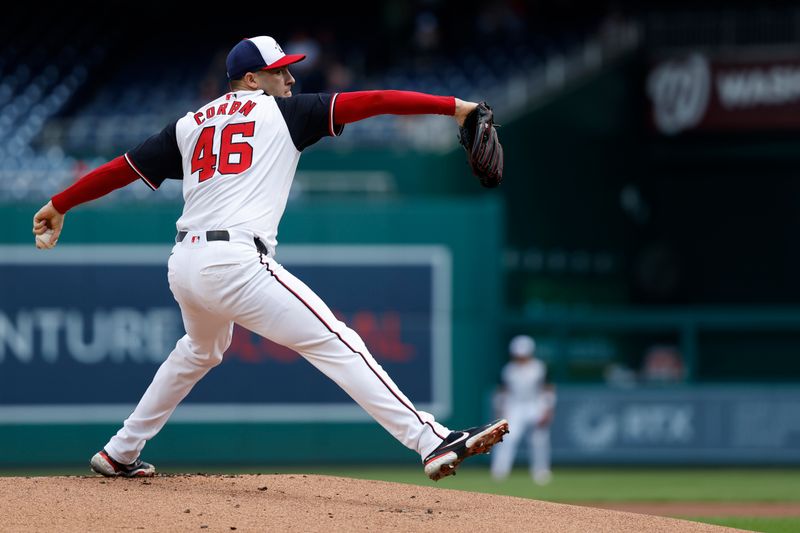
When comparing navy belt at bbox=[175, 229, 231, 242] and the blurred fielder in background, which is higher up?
navy belt at bbox=[175, 229, 231, 242]

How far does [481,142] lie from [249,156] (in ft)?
2.90

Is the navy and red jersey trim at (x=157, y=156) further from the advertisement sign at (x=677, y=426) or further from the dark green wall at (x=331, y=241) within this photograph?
the advertisement sign at (x=677, y=426)

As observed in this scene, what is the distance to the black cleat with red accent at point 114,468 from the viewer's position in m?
5.78

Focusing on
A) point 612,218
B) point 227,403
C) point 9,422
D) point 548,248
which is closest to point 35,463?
point 9,422

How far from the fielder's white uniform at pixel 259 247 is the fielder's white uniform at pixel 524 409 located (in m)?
8.10

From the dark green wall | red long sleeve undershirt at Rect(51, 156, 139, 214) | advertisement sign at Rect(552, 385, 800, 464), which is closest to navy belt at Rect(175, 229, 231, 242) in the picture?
red long sleeve undershirt at Rect(51, 156, 139, 214)

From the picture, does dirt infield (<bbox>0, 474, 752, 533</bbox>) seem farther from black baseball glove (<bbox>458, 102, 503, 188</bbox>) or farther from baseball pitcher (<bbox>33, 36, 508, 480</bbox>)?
black baseball glove (<bbox>458, 102, 503, 188</bbox>)

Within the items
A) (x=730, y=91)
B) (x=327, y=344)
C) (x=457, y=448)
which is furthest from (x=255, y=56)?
(x=730, y=91)

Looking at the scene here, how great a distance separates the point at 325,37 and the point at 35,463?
7751 mm

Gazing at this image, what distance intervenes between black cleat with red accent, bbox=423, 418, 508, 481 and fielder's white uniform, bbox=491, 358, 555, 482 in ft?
26.5

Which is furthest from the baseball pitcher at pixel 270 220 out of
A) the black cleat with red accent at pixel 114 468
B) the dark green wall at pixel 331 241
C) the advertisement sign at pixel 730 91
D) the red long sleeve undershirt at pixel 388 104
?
the advertisement sign at pixel 730 91

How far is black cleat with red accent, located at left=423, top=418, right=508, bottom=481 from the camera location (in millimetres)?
5012

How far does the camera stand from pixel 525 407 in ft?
43.8

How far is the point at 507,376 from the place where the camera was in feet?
44.2
